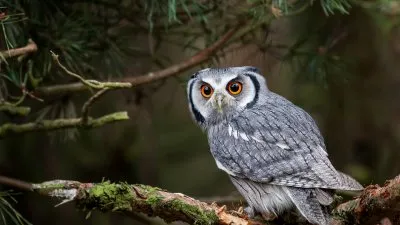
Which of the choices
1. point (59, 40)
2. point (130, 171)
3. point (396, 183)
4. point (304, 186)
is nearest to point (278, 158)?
point (304, 186)

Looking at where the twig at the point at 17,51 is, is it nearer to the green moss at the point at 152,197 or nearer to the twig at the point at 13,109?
the twig at the point at 13,109

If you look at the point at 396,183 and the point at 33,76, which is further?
the point at 33,76

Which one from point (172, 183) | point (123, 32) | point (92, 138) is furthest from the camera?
point (172, 183)

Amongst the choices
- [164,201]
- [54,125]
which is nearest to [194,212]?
Result: [164,201]

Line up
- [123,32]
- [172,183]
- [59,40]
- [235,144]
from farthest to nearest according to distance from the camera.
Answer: [172,183]
[123,32]
[59,40]
[235,144]

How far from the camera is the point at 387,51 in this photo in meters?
4.79

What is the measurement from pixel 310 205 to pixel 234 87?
691mm

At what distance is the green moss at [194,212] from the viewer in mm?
2676

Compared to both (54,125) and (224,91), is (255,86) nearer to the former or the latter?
(224,91)

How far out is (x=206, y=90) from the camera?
3332 millimetres

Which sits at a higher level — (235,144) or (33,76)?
(33,76)

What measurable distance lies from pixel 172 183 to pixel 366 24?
1682 millimetres

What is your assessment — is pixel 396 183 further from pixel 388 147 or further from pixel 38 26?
pixel 388 147

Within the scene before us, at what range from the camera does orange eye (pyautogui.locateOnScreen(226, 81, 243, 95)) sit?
3.31 m
